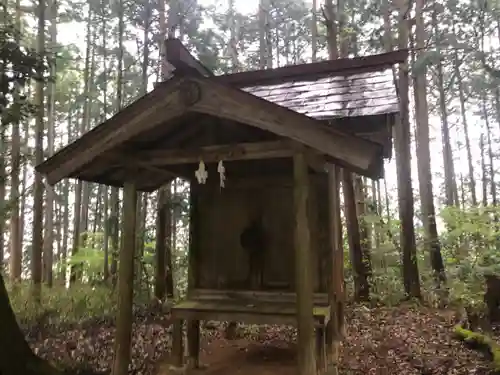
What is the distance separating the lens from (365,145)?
4.02 metres

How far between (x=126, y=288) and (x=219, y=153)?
7.10 feet

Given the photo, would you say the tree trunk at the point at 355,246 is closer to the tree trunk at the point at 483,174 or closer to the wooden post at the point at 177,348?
the wooden post at the point at 177,348

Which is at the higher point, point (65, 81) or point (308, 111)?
point (65, 81)

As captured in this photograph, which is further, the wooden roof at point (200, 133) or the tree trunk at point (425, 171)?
the tree trunk at point (425, 171)

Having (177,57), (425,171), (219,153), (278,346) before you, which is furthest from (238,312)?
(425,171)

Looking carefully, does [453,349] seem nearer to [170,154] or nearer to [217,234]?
[217,234]

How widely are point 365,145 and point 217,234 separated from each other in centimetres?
324

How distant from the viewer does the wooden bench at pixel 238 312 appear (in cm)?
516

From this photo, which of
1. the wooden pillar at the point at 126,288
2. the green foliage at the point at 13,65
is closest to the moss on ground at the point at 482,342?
the wooden pillar at the point at 126,288

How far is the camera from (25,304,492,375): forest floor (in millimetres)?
6457

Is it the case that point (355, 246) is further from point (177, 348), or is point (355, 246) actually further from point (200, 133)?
point (200, 133)

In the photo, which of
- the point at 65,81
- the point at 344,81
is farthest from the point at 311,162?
the point at 65,81

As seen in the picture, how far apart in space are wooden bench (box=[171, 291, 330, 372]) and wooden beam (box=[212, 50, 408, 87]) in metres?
3.26

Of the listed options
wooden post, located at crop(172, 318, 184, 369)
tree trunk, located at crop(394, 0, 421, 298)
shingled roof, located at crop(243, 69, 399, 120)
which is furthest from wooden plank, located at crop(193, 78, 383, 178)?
tree trunk, located at crop(394, 0, 421, 298)
